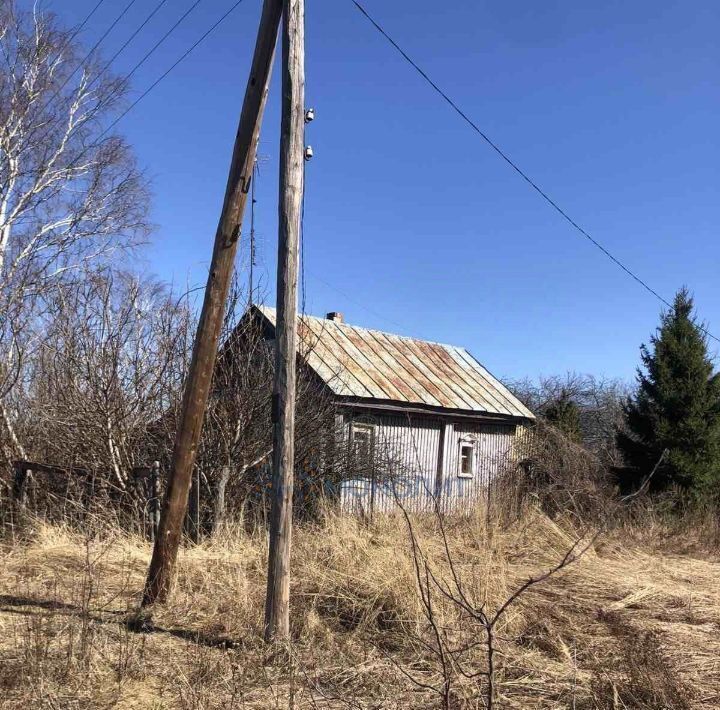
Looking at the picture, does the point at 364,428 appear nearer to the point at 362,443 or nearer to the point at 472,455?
the point at 362,443

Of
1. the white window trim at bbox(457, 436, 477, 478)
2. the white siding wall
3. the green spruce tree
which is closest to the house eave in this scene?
the white siding wall

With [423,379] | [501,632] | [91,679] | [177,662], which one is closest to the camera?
[91,679]

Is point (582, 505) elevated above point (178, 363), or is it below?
below

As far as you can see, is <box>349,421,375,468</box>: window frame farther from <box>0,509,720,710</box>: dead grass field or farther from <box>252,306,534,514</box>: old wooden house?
<box>0,509,720,710</box>: dead grass field

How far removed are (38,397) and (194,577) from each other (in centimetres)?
686

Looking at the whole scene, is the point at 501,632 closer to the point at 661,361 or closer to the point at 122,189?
the point at 661,361

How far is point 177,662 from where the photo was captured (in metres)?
4.88

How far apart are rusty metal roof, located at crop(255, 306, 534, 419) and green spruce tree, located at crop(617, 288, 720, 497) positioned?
10.4 ft

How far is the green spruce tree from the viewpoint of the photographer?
17281mm

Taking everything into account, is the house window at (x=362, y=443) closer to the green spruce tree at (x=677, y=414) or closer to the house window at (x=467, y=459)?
the house window at (x=467, y=459)

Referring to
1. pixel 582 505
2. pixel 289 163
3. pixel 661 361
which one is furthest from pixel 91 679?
pixel 661 361

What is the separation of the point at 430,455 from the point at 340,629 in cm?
1239

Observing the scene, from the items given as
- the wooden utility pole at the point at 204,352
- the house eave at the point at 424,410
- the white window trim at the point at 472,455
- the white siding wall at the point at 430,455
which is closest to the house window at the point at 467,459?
the white window trim at the point at 472,455

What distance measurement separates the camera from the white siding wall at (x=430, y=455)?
15.4m
